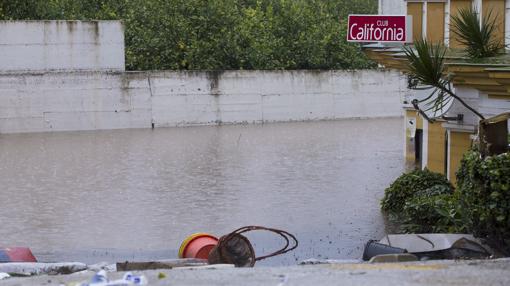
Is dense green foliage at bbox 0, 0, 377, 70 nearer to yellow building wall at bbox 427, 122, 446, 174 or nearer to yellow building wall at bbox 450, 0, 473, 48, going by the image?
yellow building wall at bbox 427, 122, 446, 174

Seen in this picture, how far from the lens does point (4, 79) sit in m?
35.6

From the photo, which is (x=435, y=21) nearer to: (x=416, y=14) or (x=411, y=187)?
(x=416, y=14)

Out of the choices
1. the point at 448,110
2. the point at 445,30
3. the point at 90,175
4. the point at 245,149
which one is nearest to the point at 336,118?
the point at 245,149

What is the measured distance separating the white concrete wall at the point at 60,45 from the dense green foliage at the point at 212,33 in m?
3.33

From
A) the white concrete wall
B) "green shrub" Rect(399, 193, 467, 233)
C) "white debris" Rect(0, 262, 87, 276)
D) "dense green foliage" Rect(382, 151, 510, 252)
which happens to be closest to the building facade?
"green shrub" Rect(399, 193, 467, 233)

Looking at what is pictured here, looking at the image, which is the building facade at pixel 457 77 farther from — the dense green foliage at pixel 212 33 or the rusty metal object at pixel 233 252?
the dense green foliage at pixel 212 33

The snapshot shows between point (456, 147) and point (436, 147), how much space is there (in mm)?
2863

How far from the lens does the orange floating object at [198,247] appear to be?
1271 cm

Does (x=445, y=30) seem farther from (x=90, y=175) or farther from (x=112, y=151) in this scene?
(x=112, y=151)

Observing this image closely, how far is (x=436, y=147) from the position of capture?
2117cm

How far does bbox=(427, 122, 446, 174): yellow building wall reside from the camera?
2069 cm

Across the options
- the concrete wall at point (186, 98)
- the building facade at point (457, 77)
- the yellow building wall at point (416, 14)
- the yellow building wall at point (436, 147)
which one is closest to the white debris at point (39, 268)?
the building facade at point (457, 77)

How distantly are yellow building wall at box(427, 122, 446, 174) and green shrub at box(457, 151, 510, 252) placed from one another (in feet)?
29.1

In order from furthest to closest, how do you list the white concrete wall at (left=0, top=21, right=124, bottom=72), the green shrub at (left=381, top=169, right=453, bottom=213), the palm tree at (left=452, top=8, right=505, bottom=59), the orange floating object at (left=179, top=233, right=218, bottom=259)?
1. the white concrete wall at (left=0, top=21, right=124, bottom=72)
2. the green shrub at (left=381, top=169, right=453, bottom=213)
3. the palm tree at (left=452, top=8, right=505, bottom=59)
4. the orange floating object at (left=179, top=233, right=218, bottom=259)
